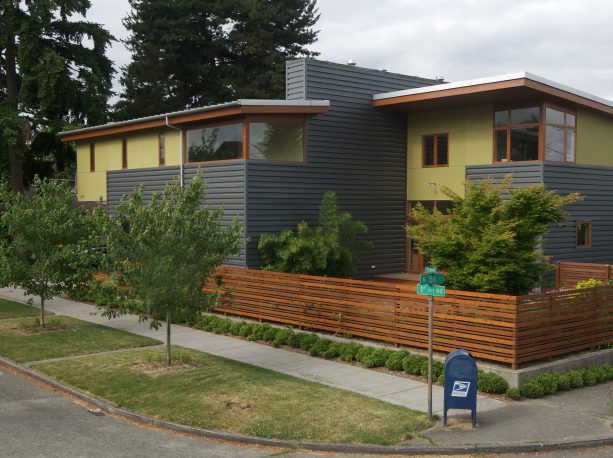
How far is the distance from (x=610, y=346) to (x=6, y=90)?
30.9 metres

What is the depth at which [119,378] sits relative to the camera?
12.7m

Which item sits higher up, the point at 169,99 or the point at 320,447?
the point at 169,99

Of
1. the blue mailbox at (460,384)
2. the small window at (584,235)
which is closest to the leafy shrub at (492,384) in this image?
the blue mailbox at (460,384)

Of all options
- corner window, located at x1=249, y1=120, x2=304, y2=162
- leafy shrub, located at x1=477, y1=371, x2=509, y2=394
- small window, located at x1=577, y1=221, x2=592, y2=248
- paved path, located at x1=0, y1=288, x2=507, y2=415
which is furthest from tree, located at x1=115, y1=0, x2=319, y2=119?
leafy shrub, located at x1=477, y1=371, x2=509, y2=394

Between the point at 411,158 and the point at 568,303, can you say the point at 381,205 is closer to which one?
the point at 411,158

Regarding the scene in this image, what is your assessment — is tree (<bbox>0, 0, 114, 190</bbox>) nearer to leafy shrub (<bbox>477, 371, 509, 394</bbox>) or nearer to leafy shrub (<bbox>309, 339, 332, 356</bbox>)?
leafy shrub (<bbox>309, 339, 332, 356</bbox>)

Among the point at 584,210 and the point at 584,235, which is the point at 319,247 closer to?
the point at 584,210

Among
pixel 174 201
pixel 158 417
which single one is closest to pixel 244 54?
pixel 174 201

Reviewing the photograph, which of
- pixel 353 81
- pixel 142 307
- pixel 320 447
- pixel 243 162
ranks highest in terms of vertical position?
pixel 353 81

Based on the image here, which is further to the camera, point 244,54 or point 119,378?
point 244,54

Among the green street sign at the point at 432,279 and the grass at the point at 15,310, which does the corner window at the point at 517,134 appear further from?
the grass at the point at 15,310

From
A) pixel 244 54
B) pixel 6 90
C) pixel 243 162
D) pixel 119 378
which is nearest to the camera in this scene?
pixel 119 378

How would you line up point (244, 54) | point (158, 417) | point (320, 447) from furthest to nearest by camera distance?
point (244, 54) → point (158, 417) → point (320, 447)

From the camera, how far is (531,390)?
11719mm
